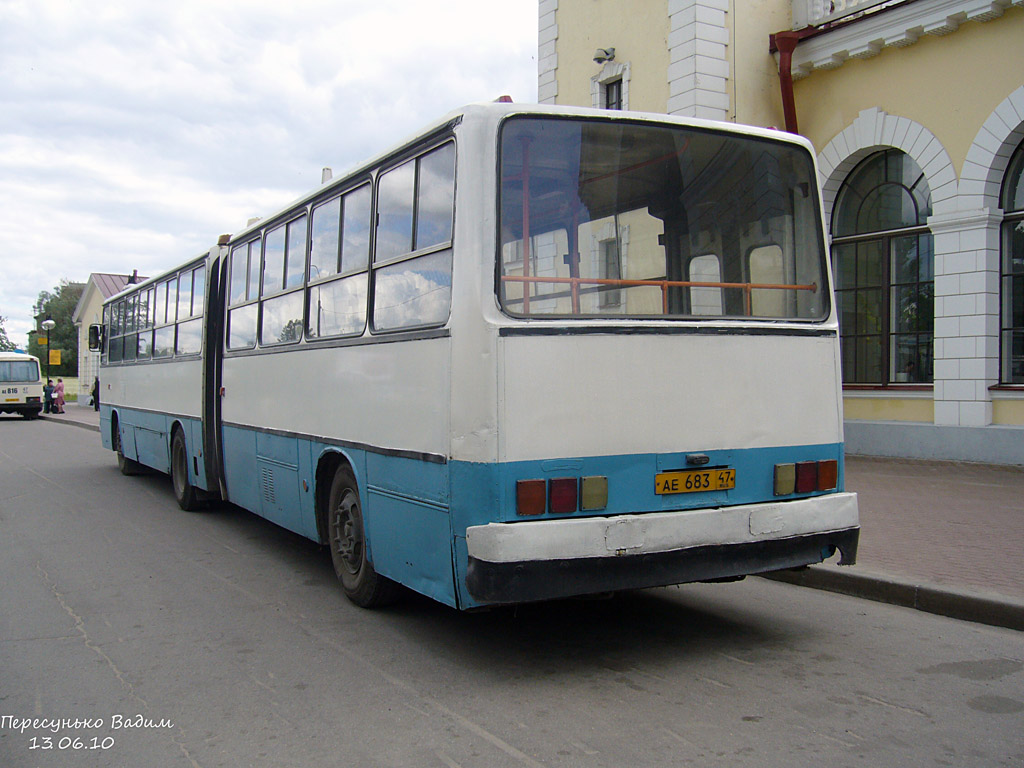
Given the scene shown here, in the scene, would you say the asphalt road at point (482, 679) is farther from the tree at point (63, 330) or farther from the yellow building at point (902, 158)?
the tree at point (63, 330)

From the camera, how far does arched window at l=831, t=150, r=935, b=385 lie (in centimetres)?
1445

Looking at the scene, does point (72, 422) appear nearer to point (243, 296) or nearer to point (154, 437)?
point (154, 437)

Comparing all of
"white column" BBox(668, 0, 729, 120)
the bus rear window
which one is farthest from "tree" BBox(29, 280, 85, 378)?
the bus rear window

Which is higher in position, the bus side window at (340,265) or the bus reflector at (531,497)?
the bus side window at (340,265)

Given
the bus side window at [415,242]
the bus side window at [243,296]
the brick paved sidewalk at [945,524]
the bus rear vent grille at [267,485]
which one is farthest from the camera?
the bus side window at [243,296]

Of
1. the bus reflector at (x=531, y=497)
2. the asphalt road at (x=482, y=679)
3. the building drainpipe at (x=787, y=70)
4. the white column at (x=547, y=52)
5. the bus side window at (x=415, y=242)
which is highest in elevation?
the white column at (x=547, y=52)

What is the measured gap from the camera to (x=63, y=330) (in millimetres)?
108625

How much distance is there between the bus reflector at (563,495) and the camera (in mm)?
4699

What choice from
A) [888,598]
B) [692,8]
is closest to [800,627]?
[888,598]

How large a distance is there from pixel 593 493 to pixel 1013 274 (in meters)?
10.9

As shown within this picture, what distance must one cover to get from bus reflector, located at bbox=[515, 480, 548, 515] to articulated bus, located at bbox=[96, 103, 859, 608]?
11mm

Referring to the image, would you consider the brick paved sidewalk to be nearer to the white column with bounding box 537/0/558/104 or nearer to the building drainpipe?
the building drainpipe

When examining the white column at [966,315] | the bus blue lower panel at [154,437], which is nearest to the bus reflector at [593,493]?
the bus blue lower panel at [154,437]

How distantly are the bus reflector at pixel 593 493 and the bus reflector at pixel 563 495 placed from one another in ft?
0.12
